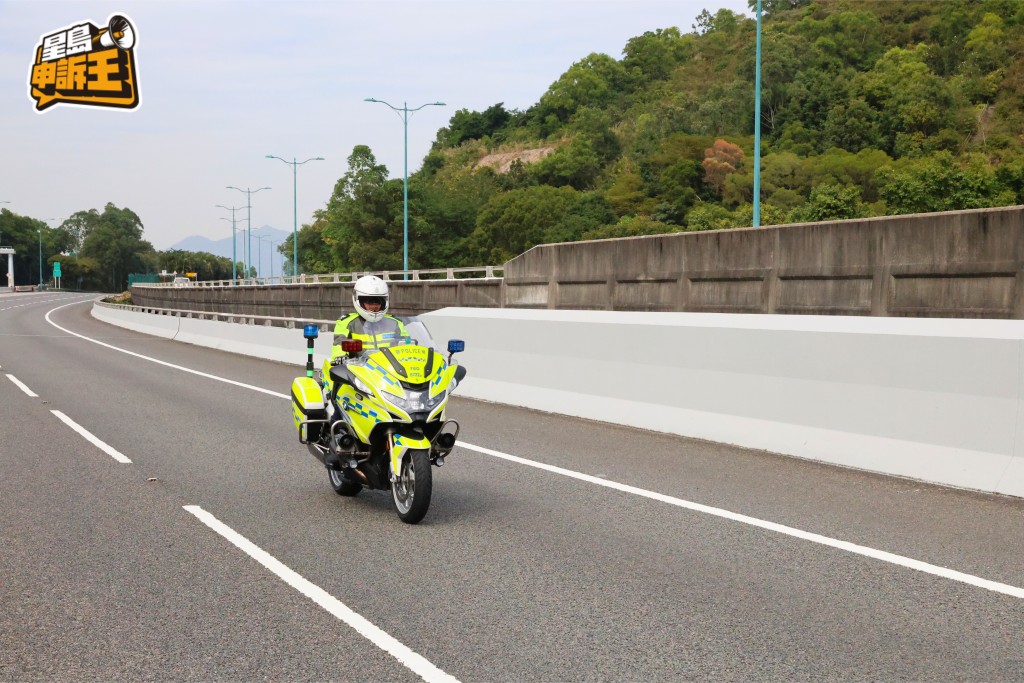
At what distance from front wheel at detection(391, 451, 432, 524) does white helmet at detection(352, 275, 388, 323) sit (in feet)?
3.90

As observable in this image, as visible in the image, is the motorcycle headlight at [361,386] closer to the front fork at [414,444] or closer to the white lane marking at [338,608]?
the front fork at [414,444]

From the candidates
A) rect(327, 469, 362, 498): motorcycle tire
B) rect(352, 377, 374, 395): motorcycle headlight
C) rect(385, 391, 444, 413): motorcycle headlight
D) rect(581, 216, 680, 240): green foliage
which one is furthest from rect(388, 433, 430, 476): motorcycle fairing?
rect(581, 216, 680, 240): green foliage

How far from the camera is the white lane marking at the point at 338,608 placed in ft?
14.7

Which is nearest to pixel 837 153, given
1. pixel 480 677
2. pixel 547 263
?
pixel 547 263

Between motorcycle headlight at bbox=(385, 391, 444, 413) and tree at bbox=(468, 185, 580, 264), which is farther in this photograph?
tree at bbox=(468, 185, 580, 264)

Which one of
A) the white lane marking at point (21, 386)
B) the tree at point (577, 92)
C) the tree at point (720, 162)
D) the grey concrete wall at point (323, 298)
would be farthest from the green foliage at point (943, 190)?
the tree at point (577, 92)

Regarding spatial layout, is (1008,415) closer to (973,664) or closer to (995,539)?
(995,539)

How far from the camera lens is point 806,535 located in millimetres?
6984

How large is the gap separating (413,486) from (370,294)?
4.79 ft

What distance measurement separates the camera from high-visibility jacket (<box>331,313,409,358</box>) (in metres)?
7.81

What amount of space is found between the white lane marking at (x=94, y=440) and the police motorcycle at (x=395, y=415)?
10.8 ft

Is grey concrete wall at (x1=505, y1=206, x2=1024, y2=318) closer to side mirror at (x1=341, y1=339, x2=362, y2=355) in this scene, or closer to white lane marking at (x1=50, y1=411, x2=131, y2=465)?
side mirror at (x1=341, y1=339, x2=362, y2=355)

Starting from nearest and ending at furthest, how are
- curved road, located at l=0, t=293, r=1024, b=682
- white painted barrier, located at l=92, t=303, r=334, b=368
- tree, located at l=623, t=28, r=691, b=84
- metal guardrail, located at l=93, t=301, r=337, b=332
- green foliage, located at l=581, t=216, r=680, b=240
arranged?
curved road, located at l=0, t=293, r=1024, b=682
white painted barrier, located at l=92, t=303, r=334, b=368
metal guardrail, located at l=93, t=301, r=337, b=332
green foliage, located at l=581, t=216, r=680, b=240
tree, located at l=623, t=28, r=691, b=84

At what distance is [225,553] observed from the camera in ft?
21.5
